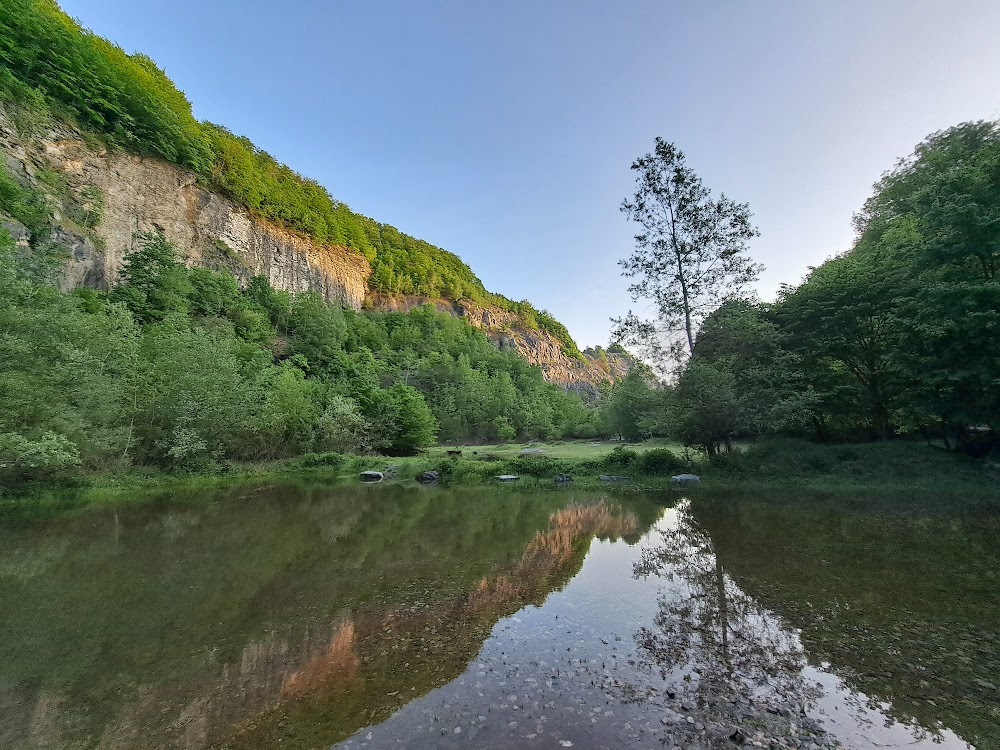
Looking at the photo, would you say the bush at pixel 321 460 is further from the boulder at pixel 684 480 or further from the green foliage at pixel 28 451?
the boulder at pixel 684 480

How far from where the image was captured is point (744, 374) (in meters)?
18.6

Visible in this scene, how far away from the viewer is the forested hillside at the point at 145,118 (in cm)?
2941

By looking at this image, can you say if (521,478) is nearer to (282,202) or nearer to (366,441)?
(366,441)

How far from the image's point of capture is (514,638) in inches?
225

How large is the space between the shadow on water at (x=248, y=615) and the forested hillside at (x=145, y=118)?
118 feet

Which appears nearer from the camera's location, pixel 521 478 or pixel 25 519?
pixel 25 519

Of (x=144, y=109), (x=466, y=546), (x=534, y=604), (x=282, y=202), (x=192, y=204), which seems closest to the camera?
(x=534, y=604)

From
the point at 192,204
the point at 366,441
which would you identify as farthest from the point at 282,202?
the point at 366,441

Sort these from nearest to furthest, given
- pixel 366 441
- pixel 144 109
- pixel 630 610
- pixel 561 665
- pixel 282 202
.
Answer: pixel 561 665 < pixel 630 610 < pixel 366 441 < pixel 144 109 < pixel 282 202

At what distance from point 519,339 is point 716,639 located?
9733 cm

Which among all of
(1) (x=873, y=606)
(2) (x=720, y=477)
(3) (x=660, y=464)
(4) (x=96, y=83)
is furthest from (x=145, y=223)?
(1) (x=873, y=606)

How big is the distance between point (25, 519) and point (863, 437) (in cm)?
3285

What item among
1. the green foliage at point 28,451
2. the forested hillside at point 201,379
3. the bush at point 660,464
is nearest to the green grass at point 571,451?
the bush at point 660,464

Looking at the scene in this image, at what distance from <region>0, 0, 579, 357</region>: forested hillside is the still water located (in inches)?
1475
